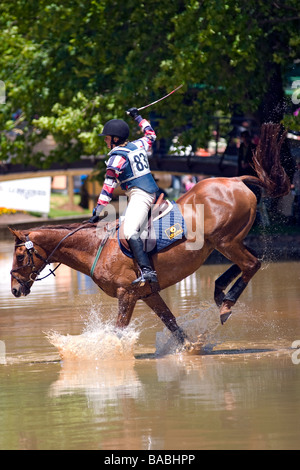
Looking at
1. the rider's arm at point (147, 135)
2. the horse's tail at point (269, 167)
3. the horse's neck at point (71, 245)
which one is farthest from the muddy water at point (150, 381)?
the rider's arm at point (147, 135)

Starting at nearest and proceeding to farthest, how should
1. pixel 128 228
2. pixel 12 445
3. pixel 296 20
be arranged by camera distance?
pixel 12 445, pixel 128 228, pixel 296 20

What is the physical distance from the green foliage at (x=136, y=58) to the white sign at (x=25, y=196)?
1057cm

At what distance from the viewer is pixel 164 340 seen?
10461mm

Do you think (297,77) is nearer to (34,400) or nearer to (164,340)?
(164,340)

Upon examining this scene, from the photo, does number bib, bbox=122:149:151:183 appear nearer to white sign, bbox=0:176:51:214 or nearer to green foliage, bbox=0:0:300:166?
green foliage, bbox=0:0:300:166

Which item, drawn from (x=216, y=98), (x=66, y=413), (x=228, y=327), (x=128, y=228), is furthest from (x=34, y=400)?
(x=216, y=98)

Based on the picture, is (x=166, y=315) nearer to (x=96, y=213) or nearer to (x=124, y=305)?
(x=124, y=305)

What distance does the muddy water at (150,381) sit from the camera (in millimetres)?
6824

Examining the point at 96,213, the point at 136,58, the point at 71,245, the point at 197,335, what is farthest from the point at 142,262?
the point at 136,58

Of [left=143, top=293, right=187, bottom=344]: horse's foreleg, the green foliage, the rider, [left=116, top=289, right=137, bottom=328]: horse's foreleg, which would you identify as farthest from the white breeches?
the green foliage

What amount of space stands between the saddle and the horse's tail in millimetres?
1188

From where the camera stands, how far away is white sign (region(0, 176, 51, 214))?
34625mm

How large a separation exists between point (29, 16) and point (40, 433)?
1783 centimetres

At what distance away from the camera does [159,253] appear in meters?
10.3
